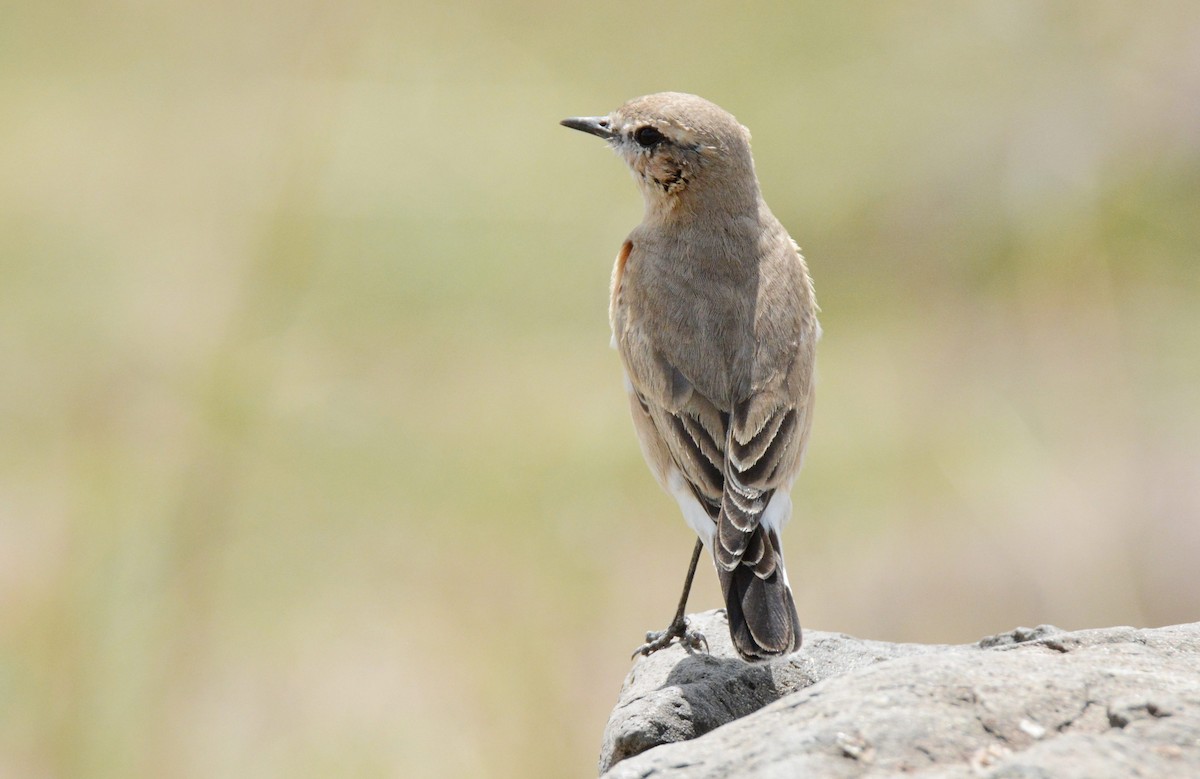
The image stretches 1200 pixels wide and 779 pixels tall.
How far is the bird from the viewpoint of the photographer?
5000mm

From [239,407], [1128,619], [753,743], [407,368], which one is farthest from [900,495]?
[753,743]

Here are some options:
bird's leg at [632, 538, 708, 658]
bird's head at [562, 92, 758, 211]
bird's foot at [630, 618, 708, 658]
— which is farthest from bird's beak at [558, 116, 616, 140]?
bird's foot at [630, 618, 708, 658]

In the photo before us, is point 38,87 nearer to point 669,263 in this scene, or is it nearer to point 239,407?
point 239,407

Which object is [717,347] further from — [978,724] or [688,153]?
[978,724]

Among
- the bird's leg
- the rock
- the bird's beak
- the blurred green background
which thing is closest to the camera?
the rock

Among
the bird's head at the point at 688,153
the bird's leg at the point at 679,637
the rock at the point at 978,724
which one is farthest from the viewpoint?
the bird's head at the point at 688,153

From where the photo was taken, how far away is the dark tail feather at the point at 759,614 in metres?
4.61

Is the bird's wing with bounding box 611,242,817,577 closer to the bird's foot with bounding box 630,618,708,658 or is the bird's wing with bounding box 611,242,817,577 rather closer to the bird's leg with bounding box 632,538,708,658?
the bird's leg with bounding box 632,538,708,658

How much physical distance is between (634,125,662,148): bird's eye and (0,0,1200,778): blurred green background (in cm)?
209

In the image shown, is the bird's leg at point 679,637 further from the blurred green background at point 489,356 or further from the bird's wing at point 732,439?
the blurred green background at point 489,356

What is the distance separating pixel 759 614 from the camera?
472cm

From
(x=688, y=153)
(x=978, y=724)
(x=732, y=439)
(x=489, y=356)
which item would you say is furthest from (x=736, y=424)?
(x=489, y=356)

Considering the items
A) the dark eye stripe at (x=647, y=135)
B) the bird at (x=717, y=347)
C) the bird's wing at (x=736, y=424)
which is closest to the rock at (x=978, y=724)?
the bird at (x=717, y=347)

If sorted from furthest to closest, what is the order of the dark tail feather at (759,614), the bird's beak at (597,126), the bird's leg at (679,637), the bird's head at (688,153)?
1. the bird's beak at (597,126)
2. the bird's head at (688,153)
3. the bird's leg at (679,637)
4. the dark tail feather at (759,614)
